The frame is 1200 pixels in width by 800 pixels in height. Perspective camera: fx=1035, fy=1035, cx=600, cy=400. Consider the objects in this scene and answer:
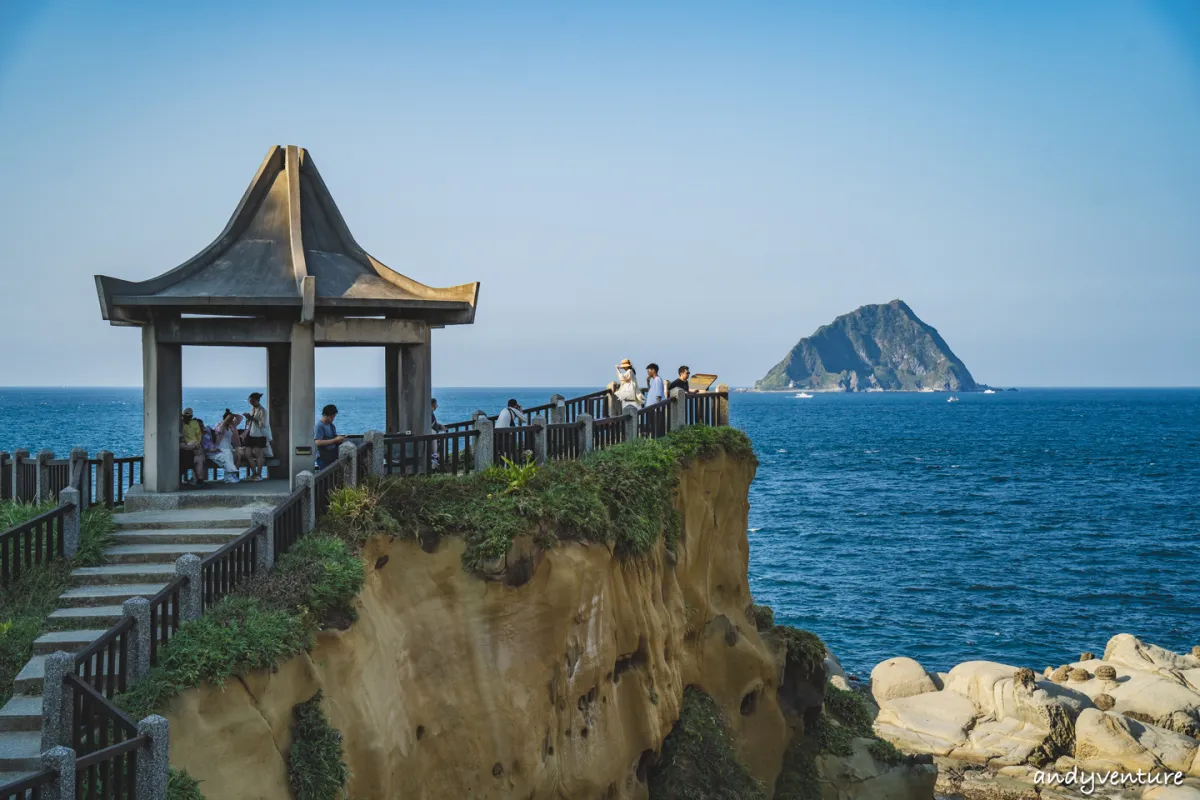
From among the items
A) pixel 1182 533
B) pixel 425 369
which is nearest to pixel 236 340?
pixel 425 369

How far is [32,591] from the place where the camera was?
1462 cm

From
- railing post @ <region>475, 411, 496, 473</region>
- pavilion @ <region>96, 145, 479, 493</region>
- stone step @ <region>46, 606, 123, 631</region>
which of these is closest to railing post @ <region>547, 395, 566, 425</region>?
pavilion @ <region>96, 145, 479, 493</region>

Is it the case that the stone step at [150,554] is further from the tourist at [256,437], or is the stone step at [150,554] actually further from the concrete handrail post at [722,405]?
the concrete handrail post at [722,405]

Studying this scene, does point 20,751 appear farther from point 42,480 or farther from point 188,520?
point 42,480

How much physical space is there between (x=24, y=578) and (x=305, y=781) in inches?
214

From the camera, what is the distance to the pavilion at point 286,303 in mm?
18000

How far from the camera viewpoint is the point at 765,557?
184ft

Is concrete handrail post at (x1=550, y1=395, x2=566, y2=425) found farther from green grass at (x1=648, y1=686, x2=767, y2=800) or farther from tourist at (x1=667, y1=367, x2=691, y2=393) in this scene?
green grass at (x1=648, y1=686, x2=767, y2=800)

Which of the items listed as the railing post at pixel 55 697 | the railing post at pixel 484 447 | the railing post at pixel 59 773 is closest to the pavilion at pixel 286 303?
the railing post at pixel 484 447

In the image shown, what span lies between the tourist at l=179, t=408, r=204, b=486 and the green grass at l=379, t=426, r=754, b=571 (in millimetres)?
5193

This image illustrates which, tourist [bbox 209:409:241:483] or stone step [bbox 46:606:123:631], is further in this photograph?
Answer: tourist [bbox 209:409:241:483]

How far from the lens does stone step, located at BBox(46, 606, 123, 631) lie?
1400 cm

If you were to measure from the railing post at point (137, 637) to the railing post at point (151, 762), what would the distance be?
1543 millimetres

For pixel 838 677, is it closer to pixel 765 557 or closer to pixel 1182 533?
pixel 765 557
